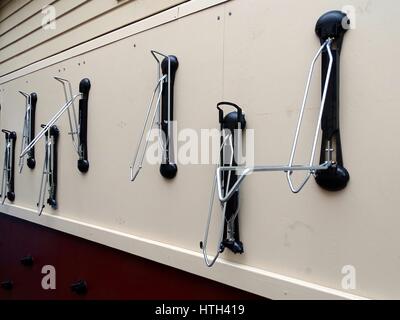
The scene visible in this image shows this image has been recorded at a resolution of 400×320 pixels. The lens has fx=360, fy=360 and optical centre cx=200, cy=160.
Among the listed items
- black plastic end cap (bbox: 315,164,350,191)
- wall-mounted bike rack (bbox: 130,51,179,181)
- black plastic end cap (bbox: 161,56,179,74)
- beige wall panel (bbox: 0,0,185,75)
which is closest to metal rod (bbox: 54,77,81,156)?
→ beige wall panel (bbox: 0,0,185,75)

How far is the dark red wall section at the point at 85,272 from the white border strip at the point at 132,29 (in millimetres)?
1214

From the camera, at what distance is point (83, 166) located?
2277 millimetres

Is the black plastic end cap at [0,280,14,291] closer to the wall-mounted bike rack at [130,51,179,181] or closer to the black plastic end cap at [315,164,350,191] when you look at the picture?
the wall-mounted bike rack at [130,51,179,181]

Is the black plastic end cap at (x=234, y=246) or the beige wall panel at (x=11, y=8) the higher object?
the beige wall panel at (x=11, y=8)

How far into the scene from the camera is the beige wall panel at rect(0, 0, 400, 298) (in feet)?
3.65

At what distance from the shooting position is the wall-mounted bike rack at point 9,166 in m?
3.13

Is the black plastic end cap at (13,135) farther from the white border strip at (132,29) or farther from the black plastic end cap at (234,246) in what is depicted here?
the black plastic end cap at (234,246)

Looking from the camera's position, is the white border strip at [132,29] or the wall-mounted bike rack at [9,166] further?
the wall-mounted bike rack at [9,166]

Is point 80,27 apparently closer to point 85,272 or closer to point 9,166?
point 9,166

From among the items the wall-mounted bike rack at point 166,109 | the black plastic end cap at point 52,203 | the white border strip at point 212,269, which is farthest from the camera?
the black plastic end cap at point 52,203

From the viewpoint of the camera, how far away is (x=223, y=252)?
4.91 ft

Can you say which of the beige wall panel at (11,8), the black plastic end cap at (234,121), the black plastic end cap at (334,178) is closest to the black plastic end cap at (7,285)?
the beige wall panel at (11,8)
